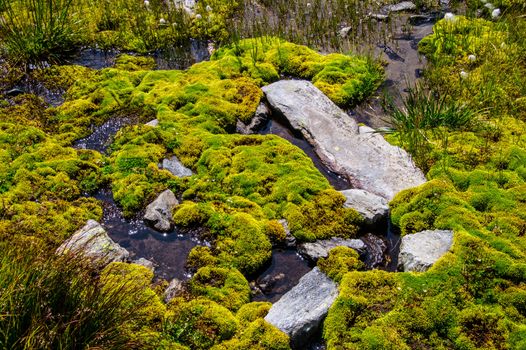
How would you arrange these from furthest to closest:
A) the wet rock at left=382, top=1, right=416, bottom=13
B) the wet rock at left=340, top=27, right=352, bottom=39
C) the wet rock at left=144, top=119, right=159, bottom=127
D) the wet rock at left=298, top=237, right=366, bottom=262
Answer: the wet rock at left=382, top=1, right=416, bottom=13 < the wet rock at left=340, top=27, right=352, bottom=39 < the wet rock at left=144, top=119, right=159, bottom=127 < the wet rock at left=298, top=237, right=366, bottom=262

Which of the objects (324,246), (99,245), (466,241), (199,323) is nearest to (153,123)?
(99,245)

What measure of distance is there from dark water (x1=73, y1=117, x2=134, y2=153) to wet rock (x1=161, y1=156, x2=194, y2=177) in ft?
4.36

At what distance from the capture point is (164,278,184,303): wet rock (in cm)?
604

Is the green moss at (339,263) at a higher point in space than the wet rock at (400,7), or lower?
lower

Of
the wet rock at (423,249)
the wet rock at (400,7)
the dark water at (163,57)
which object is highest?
the wet rock at (400,7)

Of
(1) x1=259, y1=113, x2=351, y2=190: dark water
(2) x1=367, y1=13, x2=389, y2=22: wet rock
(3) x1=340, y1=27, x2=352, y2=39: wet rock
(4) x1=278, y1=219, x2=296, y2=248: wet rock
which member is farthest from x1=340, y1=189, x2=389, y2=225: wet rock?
(2) x1=367, y1=13, x2=389, y2=22: wet rock

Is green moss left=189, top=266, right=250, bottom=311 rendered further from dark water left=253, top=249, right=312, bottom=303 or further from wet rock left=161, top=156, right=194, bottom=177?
wet rock left=161, top=156, right=194, bottom=177

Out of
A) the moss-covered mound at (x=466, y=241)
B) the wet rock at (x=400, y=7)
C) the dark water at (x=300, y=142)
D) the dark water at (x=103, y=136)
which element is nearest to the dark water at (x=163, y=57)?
the dark water at (x=103, y=136)

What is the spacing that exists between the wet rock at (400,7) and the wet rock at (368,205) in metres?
7.82

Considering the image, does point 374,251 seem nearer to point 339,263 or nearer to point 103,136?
point 339,263

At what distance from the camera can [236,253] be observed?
6594 millimetres

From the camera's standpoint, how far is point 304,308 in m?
5.70

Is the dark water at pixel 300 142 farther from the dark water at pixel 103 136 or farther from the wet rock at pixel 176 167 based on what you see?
the dark water at pixel 103 136

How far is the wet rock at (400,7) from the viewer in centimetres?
1330
